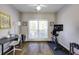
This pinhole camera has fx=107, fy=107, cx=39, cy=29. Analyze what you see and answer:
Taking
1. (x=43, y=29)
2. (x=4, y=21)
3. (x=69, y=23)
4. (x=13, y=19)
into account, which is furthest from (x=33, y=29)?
(x=69, y=23)

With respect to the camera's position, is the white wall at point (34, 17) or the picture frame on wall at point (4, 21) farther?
the white wall at point (34, 17)

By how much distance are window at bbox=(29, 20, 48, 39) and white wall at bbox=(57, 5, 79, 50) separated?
464 mm

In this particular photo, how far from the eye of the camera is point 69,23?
3.08 meters

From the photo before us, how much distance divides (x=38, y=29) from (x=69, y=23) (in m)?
0.92

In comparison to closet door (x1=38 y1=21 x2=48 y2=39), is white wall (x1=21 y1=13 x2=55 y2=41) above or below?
above

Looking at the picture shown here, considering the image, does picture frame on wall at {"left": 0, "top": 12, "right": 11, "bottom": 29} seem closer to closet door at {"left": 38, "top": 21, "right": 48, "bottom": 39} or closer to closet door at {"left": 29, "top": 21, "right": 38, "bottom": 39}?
closet door at {"left": 29, "top": 21, "right": 38, "bottom": 39}

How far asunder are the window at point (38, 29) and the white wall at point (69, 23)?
18.2 inches

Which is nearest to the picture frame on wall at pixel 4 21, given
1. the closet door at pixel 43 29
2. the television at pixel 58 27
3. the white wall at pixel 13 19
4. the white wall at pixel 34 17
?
the white wall at pixel 13 19

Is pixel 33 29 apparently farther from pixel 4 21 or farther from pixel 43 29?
pixel 4 21

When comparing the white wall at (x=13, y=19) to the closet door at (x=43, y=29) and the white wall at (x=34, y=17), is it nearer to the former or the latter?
the white wall at (x=34, y=17)

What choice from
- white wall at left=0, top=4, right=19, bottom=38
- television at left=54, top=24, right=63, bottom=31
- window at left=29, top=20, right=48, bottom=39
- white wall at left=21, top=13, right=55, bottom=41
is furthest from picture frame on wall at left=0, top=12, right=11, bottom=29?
television at left=54, top=24, right=63, bottom=31

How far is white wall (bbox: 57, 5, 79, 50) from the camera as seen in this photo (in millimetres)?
2971

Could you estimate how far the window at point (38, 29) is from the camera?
314cm
